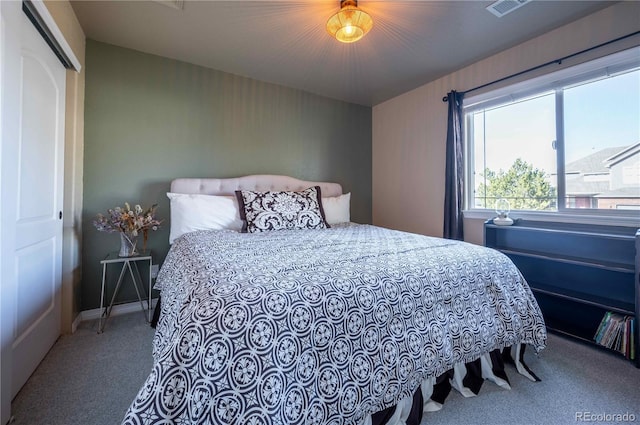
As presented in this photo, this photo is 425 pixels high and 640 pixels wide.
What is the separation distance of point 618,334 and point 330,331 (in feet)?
6.80

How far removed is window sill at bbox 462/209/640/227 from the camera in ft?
6.25

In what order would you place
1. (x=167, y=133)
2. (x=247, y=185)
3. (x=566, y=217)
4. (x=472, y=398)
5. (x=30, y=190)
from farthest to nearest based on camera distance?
1. (x=247, y=185)
2. (x=167, y=133)
3. (x=566, y=217)
4. (x=30, y=190)
5. (x=472, y=398)

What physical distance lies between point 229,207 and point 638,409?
2.80m

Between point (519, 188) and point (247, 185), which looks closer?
point (519, 188)

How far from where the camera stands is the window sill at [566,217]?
1.91 m

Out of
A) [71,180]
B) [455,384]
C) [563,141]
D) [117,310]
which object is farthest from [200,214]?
[563,141]

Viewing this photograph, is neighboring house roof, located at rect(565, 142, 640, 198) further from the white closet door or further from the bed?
the white closet door

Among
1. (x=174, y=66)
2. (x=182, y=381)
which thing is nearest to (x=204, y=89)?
(x=174, y=66)

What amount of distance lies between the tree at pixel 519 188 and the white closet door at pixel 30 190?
11.2 feet

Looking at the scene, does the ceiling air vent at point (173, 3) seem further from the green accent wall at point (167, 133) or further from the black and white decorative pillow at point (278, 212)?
the black and white decorative pillow at point (278, 212)

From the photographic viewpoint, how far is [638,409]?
134 cm

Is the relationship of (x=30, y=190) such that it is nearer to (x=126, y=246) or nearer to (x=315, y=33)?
(x=126, y=246)

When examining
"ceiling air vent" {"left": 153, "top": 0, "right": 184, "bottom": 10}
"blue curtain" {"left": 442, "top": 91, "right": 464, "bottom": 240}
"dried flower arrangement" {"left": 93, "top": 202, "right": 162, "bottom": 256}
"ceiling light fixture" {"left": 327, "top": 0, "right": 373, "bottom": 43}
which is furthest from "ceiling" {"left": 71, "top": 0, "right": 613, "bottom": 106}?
"dried flower arrangement" {"left": 93, "top": 202, "right": 162, "bottom": 256}

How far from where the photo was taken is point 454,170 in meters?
2.77
